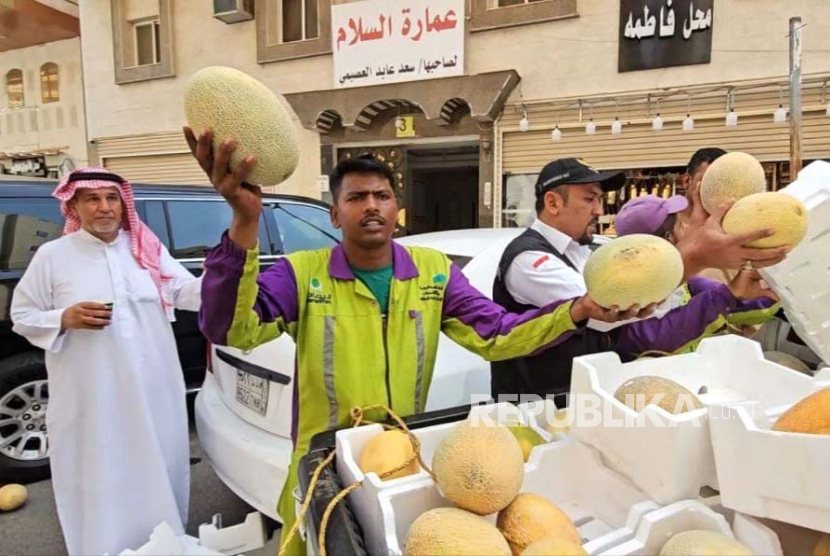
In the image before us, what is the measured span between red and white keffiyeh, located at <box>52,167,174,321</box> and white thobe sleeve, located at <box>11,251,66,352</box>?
243mm

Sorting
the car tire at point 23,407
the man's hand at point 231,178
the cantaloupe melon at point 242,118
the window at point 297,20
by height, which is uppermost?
the window at point 297,20

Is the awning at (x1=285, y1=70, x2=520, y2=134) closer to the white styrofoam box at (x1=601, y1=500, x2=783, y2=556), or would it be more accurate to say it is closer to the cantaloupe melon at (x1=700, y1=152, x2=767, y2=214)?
the cantaloupe melon at (x1=700, y1=152, x2=767, y2=214)

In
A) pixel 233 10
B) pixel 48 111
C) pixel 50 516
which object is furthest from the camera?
pixel 48 111

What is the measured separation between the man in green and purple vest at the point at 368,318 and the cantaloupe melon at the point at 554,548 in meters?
0.69

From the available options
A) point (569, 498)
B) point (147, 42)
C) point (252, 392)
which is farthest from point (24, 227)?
point (147, 42)

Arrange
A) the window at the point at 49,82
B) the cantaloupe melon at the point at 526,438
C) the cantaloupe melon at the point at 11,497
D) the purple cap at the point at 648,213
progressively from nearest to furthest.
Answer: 1. the cantaloupe melon at the point at 526,438
2. the purple cap at the point at 648,213
3. the cantaloupe melon at the point at 11,497
4. the window at the point at 49,82

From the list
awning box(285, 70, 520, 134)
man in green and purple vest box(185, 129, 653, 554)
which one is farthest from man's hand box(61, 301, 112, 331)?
awning box(285, 70, 520, 134)

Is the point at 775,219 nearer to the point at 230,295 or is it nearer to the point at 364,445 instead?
the point at 364,445

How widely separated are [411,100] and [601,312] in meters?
8.92

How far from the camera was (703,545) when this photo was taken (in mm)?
831

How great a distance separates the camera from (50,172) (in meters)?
13.4

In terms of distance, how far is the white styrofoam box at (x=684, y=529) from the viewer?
2.90 ft

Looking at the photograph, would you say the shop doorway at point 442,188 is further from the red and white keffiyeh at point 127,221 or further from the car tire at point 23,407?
the red and white keffiyeh at point 127,221

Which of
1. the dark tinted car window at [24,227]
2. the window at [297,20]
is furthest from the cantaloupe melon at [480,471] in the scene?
the window at [297,20]
